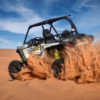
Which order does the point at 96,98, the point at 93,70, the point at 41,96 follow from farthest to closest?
1. the point at 93,70
2. the point at 41,96
3. the point at 96,98

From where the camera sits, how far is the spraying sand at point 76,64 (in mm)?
3930

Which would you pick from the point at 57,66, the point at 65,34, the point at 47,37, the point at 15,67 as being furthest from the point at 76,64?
the point at 15,67

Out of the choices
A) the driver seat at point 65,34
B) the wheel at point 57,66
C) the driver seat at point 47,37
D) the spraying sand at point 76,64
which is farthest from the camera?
the driver seat at point 47,37

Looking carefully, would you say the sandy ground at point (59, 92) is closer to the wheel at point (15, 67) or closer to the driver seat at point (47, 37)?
the driver seat at point (47, 37)

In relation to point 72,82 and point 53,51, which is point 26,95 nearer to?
point 72,82

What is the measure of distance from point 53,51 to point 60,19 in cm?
112

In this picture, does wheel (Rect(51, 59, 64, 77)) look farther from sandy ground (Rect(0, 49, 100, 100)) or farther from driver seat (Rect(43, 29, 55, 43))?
driver seat (Rect(43, 29, 55, 43))

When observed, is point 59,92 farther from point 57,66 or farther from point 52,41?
point 52,41

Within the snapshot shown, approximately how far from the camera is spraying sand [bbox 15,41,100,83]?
12.9 ft

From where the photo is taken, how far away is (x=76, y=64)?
431cm

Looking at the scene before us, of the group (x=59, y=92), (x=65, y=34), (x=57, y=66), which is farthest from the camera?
(x=65, y=34)

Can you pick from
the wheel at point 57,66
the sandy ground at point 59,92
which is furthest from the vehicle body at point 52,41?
the sandy ground at point 59,92

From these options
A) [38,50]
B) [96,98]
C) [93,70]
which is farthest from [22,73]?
[96,98]

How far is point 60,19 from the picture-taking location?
551cm
